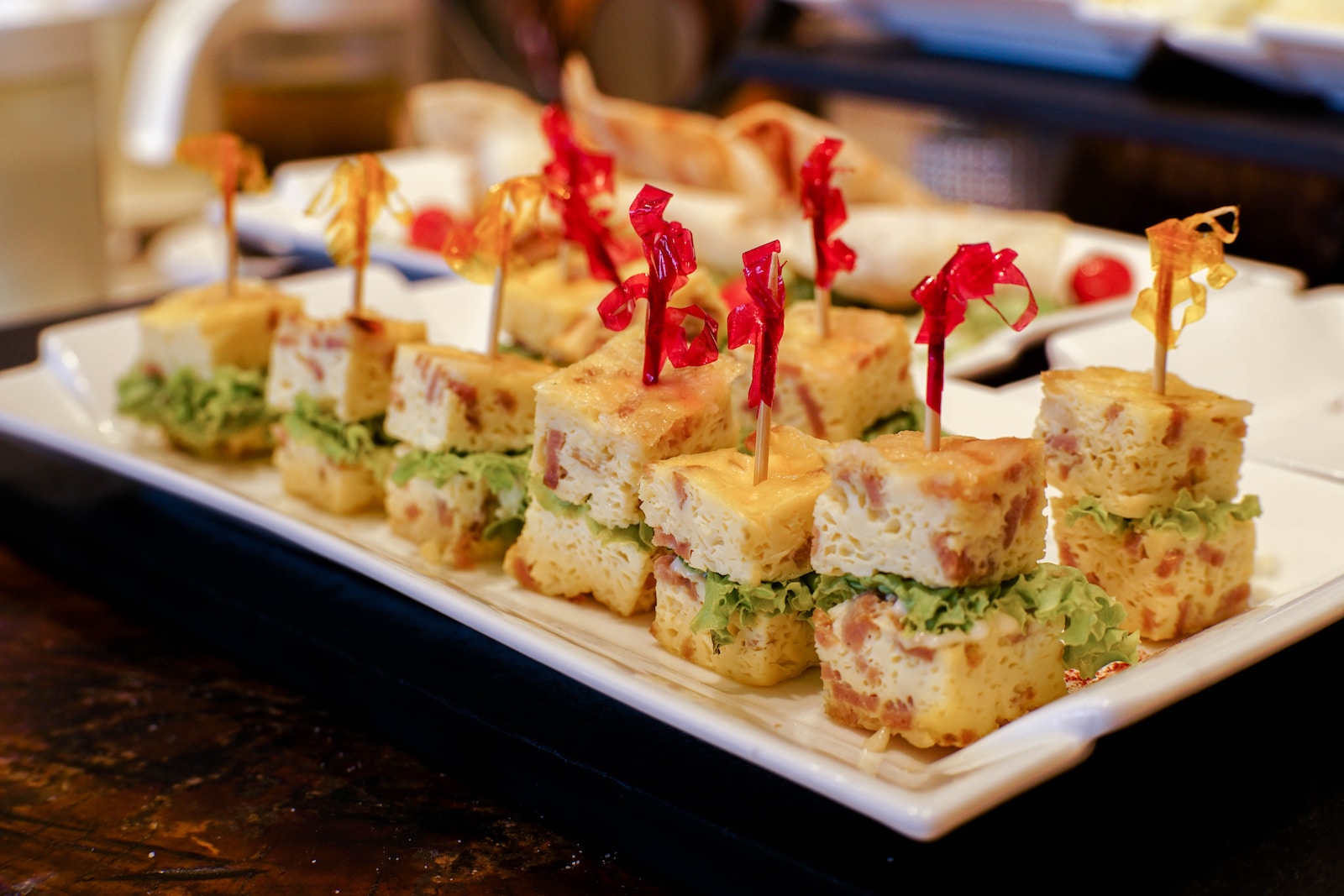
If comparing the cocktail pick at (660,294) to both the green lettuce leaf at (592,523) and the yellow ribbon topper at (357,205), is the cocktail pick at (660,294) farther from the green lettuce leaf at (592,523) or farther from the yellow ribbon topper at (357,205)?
the yellow ribbon topper at (357,205)

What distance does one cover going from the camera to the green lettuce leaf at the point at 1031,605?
1.65 metres

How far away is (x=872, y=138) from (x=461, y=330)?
2.98 meters

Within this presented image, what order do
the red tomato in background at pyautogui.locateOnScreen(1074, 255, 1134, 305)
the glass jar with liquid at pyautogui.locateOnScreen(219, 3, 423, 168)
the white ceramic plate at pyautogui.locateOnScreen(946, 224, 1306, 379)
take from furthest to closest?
the glass jar with liquid at pyautogui.locateOnScreen(219, 3, 423, 168) < the red tomato in background at pyautogui.locateOnScreen(1074, 255, 1134, 305) < the white ceramic plate at pyautogui.locateOnScreen(946, 224, 1306, 379)

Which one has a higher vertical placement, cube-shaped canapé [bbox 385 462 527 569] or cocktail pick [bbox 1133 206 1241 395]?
cocktail pick [bbox 1133 206 1241 395]

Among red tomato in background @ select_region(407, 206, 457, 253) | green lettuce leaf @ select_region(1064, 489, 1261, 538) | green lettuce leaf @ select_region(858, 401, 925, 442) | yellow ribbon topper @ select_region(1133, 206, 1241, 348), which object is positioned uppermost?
yellow ribbon topper @ select_region(1133, 206, 1241, 348)

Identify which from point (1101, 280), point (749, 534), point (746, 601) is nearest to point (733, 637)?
point (746, 601)

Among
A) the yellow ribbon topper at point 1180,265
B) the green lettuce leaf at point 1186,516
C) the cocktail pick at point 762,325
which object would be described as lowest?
the green lettuce leaf at point 1186,516

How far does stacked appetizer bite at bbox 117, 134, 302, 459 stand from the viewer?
9.17ft

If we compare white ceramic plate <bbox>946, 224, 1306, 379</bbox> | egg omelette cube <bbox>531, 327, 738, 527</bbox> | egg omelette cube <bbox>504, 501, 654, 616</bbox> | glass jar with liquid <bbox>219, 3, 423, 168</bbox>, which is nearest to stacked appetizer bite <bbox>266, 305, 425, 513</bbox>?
egg omelette cube <bbox>504, 501, 654, 616</bbox>

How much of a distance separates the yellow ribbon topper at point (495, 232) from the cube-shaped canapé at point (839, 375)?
0.43 meters

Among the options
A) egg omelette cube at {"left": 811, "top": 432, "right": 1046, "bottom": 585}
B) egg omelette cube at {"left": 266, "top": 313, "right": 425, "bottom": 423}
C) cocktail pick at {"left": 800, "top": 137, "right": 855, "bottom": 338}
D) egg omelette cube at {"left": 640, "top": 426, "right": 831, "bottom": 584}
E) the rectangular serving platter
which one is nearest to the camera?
the rectangular serving platter

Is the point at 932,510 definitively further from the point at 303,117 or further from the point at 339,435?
the point at 303,117

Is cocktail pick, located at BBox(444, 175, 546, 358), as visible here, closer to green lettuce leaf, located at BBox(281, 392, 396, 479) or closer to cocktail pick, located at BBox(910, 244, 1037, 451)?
green lettuce leaf, located at BBox(281, 392, 396, 479)

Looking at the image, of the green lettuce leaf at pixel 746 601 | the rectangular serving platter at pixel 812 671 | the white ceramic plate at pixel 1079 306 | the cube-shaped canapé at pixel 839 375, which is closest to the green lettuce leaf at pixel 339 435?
the rectangular serving platter at pixel 812 671
